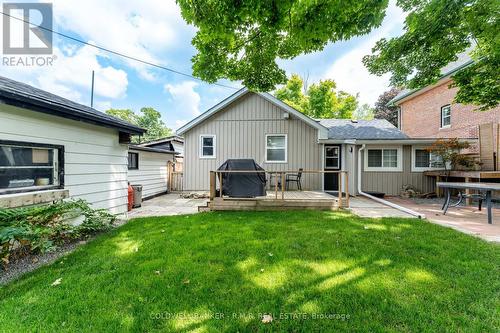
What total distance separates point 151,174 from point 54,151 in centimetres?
518

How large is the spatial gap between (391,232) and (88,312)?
5001 millimetres

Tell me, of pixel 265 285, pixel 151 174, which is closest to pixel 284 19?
pixel 265 285

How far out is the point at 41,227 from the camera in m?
3.13

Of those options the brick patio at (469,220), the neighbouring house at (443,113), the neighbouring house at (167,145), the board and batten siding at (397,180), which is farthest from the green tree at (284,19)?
the neighbouring house at (167,145)

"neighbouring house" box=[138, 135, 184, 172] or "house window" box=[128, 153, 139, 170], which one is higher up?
"neighbouring house" box=[138, 135, 184, 172]

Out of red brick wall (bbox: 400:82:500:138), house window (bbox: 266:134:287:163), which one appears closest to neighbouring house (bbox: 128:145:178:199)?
house window (bbox: 266:134:287:163)

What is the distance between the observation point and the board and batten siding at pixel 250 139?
30.5 feet

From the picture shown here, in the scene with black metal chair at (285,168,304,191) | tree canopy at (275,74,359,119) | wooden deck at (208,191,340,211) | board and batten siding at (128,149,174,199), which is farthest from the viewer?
tree canopy at (275,74,359,119)

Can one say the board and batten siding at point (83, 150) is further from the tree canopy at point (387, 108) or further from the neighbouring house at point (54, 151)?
the tree canopy at point (387, 108)

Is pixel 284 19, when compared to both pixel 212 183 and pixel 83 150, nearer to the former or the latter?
pixel 212 183

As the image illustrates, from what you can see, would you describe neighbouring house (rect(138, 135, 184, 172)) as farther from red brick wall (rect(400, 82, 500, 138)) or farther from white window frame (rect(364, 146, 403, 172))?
red brick wall (rect(400, 82, 500, 138))

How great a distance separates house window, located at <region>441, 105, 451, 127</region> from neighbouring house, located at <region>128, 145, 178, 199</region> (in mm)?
15313

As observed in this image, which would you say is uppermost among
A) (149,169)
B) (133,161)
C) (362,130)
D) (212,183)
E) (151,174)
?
(362,130)

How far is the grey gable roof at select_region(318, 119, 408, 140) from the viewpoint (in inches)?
375
